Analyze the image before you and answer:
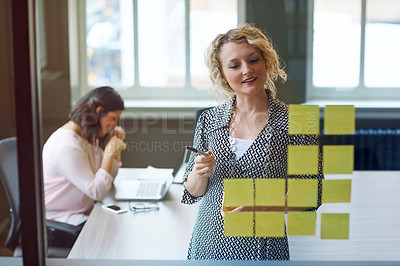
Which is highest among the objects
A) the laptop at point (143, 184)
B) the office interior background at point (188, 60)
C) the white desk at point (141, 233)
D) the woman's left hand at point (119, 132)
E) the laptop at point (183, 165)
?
the office interior background at point (188, 60)

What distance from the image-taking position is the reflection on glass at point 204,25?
1265mm

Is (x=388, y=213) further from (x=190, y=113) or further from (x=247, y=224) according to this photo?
(x=190, y=113)

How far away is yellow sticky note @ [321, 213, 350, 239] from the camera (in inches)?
47.8

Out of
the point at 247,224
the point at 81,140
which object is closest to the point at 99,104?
the point at 81,140

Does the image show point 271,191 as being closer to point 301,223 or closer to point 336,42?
point 301,223

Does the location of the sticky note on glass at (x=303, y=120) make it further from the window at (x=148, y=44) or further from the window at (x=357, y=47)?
the window at (x=148, y=44)

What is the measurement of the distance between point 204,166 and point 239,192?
0.36ft

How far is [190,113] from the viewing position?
1.39 meters

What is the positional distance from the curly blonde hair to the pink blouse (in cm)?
43

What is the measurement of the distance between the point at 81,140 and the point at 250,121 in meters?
0.60

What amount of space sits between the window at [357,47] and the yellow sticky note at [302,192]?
240mm

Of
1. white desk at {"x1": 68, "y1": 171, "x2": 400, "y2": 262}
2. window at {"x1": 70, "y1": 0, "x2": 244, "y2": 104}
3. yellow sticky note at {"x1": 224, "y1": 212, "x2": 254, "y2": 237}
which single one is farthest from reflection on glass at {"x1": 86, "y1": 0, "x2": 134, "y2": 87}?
yellow sticky note at {"x1": 224, "y1": 212, "x2": 254, "y2": 237}

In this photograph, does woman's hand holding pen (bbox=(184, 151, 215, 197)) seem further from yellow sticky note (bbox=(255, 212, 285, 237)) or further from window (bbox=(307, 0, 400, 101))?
window (bbox=(307, 0, 400, 101))

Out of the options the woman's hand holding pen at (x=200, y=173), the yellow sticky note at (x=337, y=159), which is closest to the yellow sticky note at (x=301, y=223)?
the yellow sticky note at (x=337, y=159)
